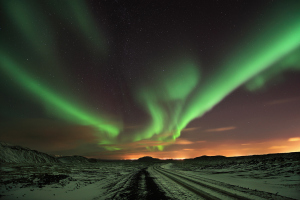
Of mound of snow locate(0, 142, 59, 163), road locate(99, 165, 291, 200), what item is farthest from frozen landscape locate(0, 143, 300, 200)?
mound of snow locate(0, 142, 59, 163)

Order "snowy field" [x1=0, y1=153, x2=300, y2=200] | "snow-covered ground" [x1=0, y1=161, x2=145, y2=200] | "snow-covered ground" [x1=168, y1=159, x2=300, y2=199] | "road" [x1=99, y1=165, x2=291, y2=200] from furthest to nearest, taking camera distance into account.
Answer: "snow-covered ground" [x1=168, y1=159, x2=300, y2=199]
"snow-covered ground" [x1=0, y1=161, x2=145, y2=200]
"snowy field" [x1=0, y1=153, x2=300, y2=200]
"road" [x1=99, y1=165, x2=291, y2=200]

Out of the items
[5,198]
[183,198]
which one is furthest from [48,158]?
[183,198]

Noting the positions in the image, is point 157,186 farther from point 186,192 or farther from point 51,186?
point 51,186

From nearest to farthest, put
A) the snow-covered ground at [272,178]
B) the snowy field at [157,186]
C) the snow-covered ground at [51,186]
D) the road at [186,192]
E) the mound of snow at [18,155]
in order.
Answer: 1. the road at [186,192]
2. the snowy field at [157,186]
3. the snow-covered ground at [51,186]
4. the snow-covered ground at [272,178]
5. the mound of snow at [18,155]

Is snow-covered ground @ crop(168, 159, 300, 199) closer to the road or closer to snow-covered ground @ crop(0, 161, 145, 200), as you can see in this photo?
the road

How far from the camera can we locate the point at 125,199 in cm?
860

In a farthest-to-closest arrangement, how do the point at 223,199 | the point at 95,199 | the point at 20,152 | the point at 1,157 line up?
the point at 20,152, the point at 1,157, the point at 95,199, the point at 223,199

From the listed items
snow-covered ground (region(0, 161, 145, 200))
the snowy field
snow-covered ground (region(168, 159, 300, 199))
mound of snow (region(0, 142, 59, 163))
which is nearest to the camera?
the snowy field

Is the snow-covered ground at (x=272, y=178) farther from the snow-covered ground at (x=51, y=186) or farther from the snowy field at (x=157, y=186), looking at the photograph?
the snow-covered ground at (x=51, y=186)

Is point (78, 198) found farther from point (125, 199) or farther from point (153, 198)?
point (153, 198)

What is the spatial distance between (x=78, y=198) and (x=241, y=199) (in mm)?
8740

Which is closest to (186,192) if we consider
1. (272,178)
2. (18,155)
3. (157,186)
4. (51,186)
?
(157,186)

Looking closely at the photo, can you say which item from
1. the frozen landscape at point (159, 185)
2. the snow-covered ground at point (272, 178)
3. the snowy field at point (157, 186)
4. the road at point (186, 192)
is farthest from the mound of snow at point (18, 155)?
the snow-covered ground at point (272, 178)

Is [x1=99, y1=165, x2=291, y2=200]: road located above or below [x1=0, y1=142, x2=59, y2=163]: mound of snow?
below
